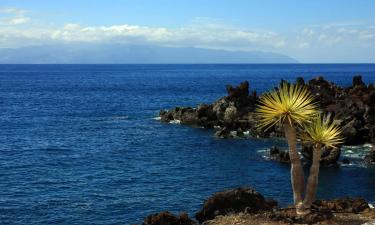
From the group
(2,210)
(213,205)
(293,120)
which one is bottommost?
(2,210)

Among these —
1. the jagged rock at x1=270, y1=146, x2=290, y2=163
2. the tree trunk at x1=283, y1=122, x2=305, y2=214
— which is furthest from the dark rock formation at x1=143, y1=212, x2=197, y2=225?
the jagged rock at x1=270, y1=146, x2=290, y2=163

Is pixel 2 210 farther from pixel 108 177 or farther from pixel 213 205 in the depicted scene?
pixel 213 205

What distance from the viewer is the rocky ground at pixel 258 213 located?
2592 cm

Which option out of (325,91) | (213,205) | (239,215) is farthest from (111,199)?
(325,91)

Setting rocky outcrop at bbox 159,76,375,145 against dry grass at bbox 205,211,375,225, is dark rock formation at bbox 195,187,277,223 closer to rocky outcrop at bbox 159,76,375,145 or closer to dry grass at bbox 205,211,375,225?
dry grass at bbox 205,211,375,225

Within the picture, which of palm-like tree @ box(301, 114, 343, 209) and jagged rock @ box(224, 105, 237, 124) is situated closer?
palm-like tree @ box(301, 114, 343, 209)

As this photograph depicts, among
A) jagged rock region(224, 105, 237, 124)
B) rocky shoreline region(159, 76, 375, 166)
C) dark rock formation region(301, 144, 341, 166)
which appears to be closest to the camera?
dark rock formation region(301, 144, 341, 166)

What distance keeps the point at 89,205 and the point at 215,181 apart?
14178mm

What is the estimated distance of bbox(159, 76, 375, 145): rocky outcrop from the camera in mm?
72919

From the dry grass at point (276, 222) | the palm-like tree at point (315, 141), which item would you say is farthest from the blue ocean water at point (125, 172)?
the palm-like tree at point (315, 141)

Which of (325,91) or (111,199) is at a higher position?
(325,91)

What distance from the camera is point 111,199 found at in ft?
145

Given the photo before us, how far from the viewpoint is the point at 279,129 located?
79312mm

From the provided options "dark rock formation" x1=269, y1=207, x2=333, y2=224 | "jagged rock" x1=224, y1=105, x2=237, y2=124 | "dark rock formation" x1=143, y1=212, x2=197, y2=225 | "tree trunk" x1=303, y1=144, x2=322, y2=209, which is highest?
"tree trunk" x1=303, y1=144, x2=322, y2=209
